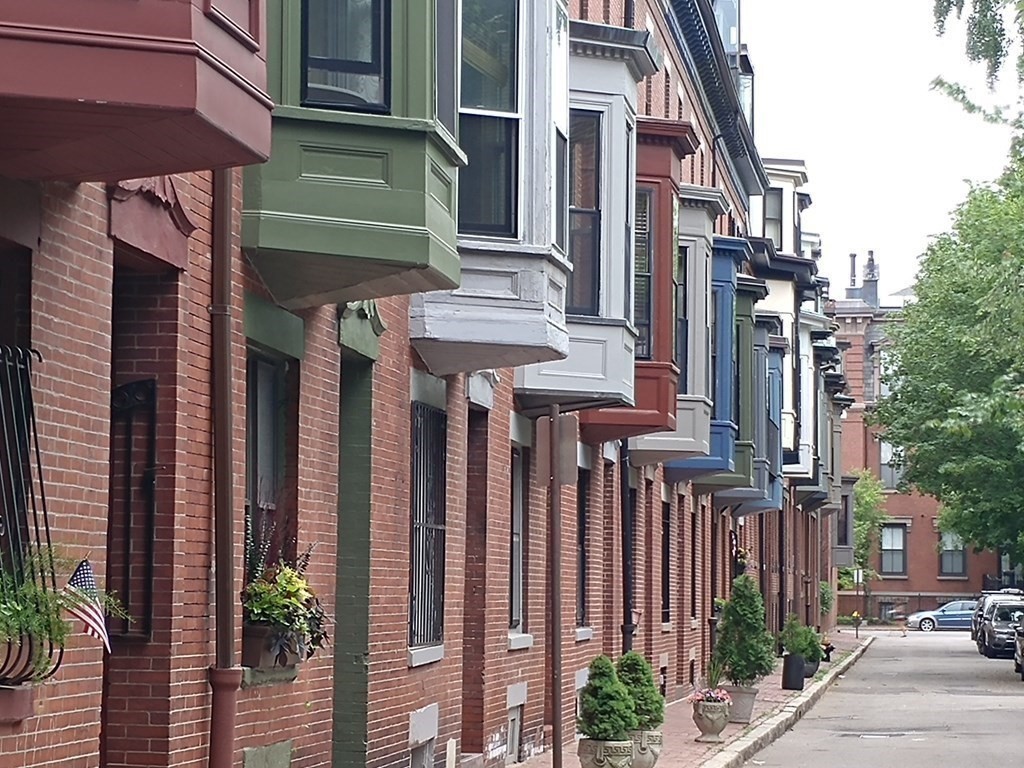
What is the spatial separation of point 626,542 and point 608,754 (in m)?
8.24

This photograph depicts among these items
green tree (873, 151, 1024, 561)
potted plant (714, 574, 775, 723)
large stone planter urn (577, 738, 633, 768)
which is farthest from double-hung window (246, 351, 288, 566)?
green tree (873, 151, 1024, 561)

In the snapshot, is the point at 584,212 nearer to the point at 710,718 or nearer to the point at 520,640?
the point at 520,640

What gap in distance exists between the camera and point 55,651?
7.84 meters

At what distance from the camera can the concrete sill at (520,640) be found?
18.1 metres

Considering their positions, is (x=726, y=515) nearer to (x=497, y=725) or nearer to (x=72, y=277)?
(x=497, y=725)

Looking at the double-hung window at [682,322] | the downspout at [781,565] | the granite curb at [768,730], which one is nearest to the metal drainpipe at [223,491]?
the granite curb at [768,730]

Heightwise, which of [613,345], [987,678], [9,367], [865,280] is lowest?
[987,678]

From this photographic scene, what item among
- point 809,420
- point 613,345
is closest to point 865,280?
point 809,420

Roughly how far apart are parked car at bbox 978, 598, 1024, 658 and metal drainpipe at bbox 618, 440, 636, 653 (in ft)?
107

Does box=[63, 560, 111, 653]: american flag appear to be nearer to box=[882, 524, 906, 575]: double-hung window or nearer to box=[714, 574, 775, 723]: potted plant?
box=[714, 574, 775, 723]: potted plant

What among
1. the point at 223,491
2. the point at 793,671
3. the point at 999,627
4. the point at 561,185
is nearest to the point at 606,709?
the point at 561,185

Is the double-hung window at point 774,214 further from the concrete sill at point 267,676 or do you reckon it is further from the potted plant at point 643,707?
the concrete sill at point 267,676

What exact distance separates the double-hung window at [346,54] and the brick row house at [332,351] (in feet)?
0.05

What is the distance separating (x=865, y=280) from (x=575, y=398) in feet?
328
